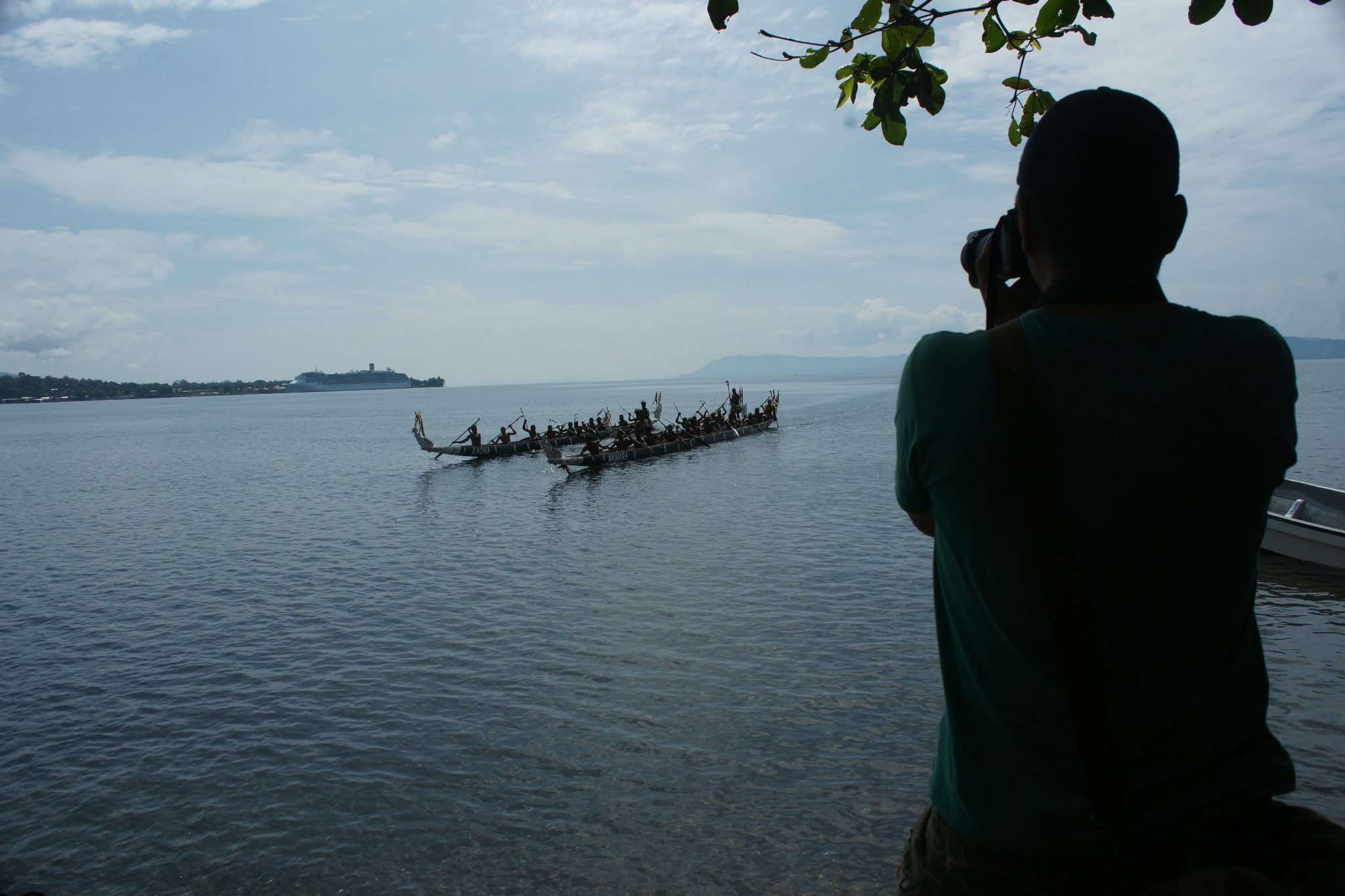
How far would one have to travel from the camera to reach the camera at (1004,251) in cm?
183

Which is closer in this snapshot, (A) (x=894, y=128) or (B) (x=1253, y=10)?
(B) (x=1253, y=10)

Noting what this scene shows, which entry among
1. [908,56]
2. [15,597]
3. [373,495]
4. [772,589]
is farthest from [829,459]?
[908,56]

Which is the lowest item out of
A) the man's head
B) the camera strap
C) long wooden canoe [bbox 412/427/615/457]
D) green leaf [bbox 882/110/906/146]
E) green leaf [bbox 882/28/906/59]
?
long wooden canoe [bbox 412/427/615/457]

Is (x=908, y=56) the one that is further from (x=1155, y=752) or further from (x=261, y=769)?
(x=261, y=769)

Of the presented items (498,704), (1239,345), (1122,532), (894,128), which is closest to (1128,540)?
(1122,532)

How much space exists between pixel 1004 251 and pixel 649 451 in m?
41.9

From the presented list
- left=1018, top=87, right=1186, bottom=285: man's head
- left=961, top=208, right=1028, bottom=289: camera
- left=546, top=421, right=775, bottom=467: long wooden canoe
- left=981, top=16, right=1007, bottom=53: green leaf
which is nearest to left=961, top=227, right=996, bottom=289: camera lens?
left=961, top=208, right=1028, bottom=289: camera

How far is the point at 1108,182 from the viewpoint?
1.61 m

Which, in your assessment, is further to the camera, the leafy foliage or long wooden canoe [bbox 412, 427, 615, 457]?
long wooden canoe [bbox 412, 427, 615, 457]

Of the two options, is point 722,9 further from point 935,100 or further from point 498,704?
point 498,704

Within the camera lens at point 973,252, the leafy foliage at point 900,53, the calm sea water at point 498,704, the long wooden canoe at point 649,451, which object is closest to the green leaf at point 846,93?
the leafy foliage at point 900,53

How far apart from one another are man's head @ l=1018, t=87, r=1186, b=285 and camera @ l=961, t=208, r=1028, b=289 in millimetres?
148

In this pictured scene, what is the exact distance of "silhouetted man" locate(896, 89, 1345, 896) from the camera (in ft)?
4.92

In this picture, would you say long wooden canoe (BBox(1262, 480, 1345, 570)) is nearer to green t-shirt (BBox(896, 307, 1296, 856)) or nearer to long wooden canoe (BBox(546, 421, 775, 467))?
green t-shirt (BBox(896, 307, 1296, 856))
